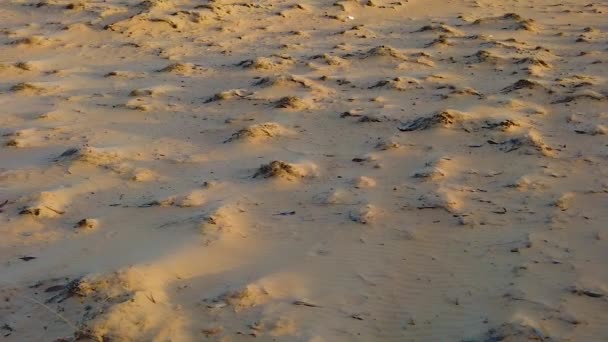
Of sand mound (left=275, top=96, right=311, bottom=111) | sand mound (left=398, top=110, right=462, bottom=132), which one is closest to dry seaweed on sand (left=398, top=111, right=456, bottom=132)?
sand mound (left=398, top=110, right=462, bottom=132)

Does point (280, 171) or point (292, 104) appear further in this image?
point (292, 104)

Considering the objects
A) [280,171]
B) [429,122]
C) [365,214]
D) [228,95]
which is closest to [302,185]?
[280,171]

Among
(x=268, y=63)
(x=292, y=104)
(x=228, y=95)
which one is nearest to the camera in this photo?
(x=292, y=104)

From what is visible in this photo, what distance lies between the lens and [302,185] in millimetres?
3842

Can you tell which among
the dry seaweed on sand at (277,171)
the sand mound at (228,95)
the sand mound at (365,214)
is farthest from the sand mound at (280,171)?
the sand mound at (228,95)

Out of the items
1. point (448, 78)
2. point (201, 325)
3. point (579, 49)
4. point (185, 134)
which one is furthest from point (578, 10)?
point (201, 325)

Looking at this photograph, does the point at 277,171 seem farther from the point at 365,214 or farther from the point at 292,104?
the point at 292,104

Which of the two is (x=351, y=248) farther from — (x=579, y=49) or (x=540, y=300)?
(x=579, y=49)

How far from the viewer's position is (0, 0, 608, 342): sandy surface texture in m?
2.76

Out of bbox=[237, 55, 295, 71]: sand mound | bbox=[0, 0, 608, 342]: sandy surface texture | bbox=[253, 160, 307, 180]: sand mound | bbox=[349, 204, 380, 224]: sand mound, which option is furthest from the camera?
bbox=[237, 55, 295, 71]: sand mound

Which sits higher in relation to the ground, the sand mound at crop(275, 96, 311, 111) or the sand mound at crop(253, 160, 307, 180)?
the sand mound at crop(275, 96, 311, 111)

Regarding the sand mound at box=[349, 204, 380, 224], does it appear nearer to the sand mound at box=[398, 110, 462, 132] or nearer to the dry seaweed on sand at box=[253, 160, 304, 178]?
the dry seaweed on sand at box=[253, 160, 304, 178]

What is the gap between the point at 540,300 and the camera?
279 cm

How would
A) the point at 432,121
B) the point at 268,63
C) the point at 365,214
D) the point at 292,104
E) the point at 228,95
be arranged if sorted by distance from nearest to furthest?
the point at 365,214 → the point at 432,121 → the point at 292,104 → the point at 228,95 → the point at 268,63
